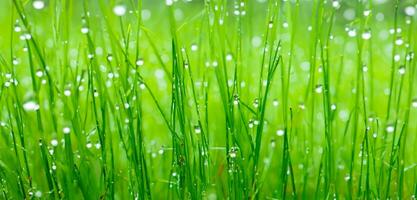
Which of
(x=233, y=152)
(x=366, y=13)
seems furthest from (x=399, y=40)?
(x=233, y=152)

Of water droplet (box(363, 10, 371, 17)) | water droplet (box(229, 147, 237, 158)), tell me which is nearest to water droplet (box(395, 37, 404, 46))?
water droplet (box(363, 10, 371, 17))

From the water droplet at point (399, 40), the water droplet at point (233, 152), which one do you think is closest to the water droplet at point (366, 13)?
the water droplet at point (399, 40)

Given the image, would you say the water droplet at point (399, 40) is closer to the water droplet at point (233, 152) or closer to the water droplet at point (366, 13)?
the water droplet at point (366, 13)

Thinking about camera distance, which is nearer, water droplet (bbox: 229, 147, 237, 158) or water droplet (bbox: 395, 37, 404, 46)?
water droplet (bbox: 229, 147, 237, 158)

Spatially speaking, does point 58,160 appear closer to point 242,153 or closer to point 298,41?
point 242,153

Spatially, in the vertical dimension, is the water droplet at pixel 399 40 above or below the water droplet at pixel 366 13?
below

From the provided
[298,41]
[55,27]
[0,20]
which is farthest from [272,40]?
[0,20]

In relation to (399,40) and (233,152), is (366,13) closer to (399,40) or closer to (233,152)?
(399,40)

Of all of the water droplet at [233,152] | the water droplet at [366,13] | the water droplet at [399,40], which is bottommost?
the water droplet at [233,152]

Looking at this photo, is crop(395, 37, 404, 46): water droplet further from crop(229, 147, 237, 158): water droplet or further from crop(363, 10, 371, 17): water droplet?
crop(229, 147, 237, 158): water droplet

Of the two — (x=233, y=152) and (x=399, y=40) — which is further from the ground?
(x=399, y=40)

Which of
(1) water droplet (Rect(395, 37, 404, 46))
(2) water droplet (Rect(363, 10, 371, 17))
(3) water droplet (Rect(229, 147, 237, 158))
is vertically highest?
(2) water droplet (Rect(363, 10, 371, 17))
